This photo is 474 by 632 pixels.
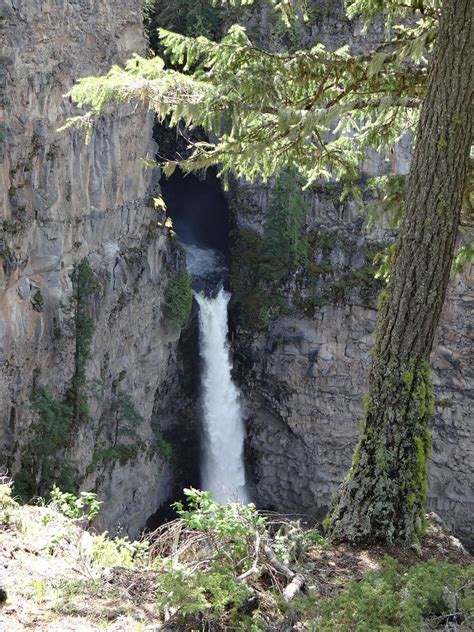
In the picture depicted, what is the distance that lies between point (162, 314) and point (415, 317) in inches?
631

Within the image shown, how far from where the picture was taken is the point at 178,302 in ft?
69.9

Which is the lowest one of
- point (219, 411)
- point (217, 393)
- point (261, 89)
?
point (219, 411)

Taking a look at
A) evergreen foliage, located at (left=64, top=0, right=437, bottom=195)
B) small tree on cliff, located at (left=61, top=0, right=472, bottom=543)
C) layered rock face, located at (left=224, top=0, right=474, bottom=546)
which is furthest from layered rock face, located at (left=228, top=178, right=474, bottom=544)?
small tree on cliff, located at (left=61, top=0, right=472, bottom=543)

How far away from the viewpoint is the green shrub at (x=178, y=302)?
21234mm

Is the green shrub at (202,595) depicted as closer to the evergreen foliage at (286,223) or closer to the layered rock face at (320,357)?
the evergreen foliage at (286,223)

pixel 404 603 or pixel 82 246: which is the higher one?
pixel 82 246

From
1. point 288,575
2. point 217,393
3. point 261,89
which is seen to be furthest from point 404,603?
point 217,393

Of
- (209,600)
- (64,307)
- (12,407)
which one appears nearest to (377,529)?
(209,600)

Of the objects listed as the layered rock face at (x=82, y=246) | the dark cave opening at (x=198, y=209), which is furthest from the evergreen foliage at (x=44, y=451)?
the dark cave opening at (x=198, y=209)

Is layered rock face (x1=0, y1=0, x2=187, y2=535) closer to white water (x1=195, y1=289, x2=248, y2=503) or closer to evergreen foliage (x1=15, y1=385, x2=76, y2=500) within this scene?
evergreen foliage (x1=15, y1=385, x2=76, y2=500)

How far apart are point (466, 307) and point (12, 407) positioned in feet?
50.7

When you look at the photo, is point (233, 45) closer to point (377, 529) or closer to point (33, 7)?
point (377, 529)

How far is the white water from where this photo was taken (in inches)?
962

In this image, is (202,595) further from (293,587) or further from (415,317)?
(415,317)
